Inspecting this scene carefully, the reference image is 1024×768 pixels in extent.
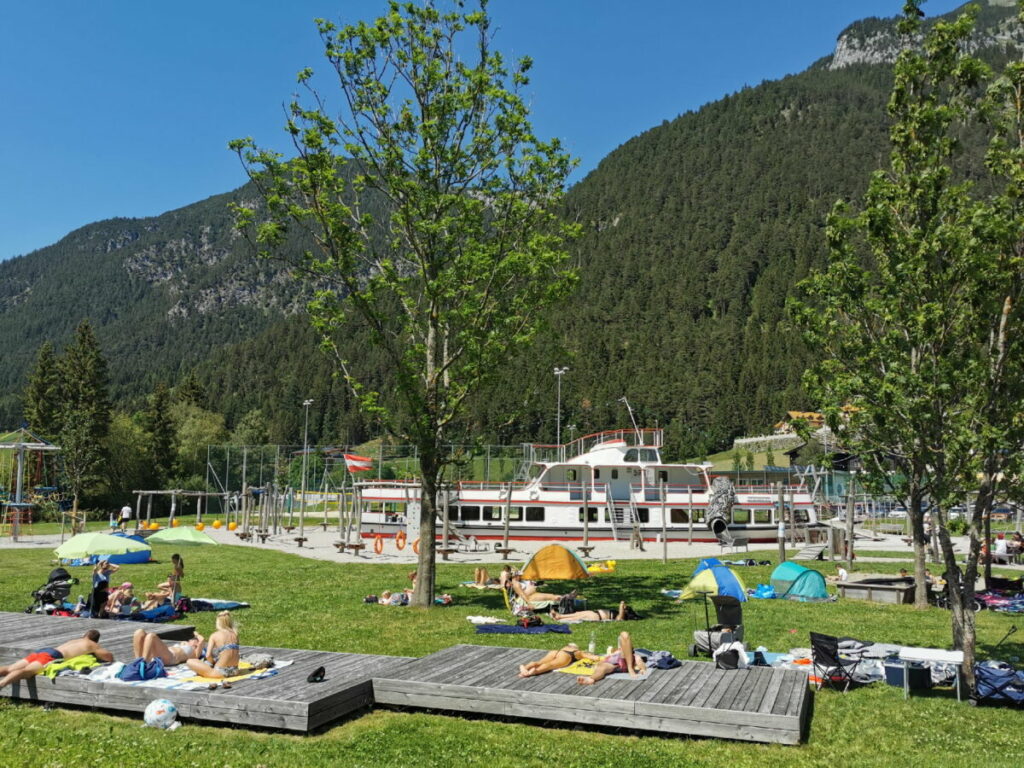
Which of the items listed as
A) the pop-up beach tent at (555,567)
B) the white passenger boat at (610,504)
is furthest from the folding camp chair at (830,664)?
the white passenger boat at (610,504)

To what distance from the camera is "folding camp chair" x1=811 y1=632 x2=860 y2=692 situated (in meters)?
11.7

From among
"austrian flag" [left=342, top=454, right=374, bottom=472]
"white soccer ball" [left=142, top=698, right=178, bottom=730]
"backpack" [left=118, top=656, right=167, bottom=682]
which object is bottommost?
"white soccer ball" [left=142, top=698, right=178, bottom=730]

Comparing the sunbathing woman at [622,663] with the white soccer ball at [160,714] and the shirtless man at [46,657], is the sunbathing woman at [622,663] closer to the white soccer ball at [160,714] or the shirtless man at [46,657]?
the white soccer ball at [160,714]

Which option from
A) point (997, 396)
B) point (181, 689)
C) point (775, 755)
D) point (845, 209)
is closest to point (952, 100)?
point (845, 209)

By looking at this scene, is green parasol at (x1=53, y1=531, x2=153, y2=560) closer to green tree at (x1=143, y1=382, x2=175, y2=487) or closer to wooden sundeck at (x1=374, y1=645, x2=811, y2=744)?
wooden sundeck at (x1=374, y1=645, x2=811, y2=744)

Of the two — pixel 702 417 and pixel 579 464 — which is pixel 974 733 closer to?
pixel 579 464

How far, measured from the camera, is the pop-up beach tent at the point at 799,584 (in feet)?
68.6

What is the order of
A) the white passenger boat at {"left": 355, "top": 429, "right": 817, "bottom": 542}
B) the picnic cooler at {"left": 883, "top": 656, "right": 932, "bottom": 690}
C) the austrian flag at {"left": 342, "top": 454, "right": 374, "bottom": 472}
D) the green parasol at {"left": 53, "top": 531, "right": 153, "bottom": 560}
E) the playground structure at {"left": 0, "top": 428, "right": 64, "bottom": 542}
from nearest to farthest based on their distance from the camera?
the picnic cooler at {"left": 883, "top": 656, "right": 932, "bottom": 690}, the green parasol at {"left": 53, "top": 531, "right": 153, "bottom": 560}, the white passenger boat at {"left": 355, "top": 429, "right": 817, "bottom": 542}, the austrian flag at {"left": 342, "top": 454, "right": 374, "bottom": 472}, the playground structure at {"left": 0, "top": 428, "right": 64, "bottom": 542}

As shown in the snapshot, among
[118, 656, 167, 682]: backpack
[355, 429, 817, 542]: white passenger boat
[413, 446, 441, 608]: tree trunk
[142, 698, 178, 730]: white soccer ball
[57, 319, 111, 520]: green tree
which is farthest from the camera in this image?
[57, 319, 111, 520]: green tree

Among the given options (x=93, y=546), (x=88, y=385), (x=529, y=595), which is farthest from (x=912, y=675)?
(x=88, y=385)

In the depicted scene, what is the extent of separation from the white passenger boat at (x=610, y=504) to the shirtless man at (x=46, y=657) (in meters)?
27.7

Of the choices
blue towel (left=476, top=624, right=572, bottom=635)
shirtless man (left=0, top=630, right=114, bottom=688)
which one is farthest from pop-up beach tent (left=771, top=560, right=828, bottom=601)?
shirtless man (left=0, top=630, right=114, bottom=688)

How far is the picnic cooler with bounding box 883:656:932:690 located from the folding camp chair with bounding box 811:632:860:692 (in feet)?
1.48

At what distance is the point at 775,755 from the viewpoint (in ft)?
28.7
